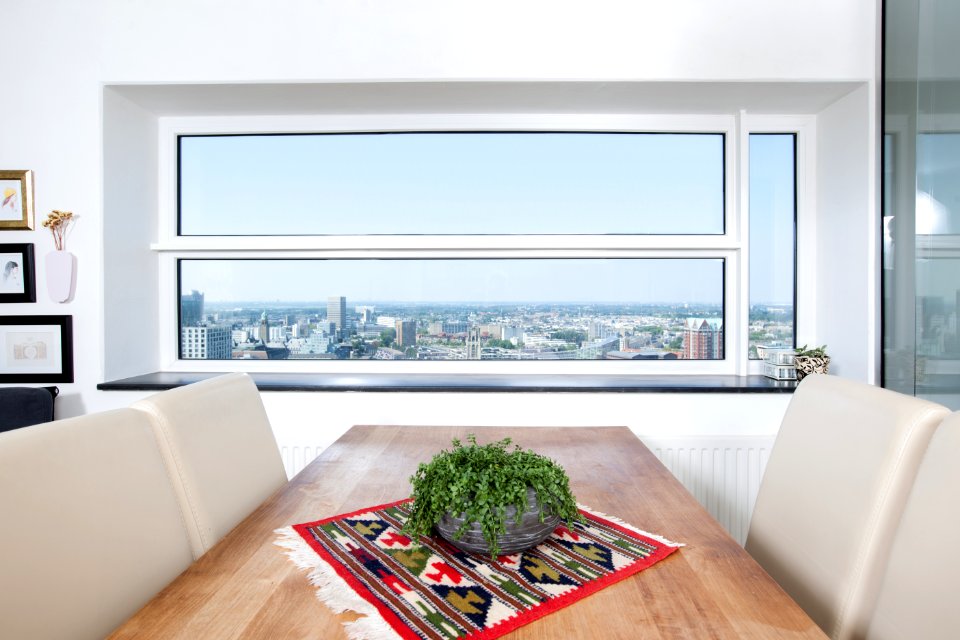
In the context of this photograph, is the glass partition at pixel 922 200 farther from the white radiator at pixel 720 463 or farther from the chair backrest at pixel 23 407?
the chair backrest at pixel 23 407

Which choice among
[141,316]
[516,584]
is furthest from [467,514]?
[141,316]

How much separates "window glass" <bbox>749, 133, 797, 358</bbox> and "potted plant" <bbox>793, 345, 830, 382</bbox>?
0.26 m

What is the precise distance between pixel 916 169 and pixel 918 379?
0.74 metres

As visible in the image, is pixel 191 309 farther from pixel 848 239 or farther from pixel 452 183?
pixel 848 239

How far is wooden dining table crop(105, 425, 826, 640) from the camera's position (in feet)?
2.55

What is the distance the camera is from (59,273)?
2.38 metres

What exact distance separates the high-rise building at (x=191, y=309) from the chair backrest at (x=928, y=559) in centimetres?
281

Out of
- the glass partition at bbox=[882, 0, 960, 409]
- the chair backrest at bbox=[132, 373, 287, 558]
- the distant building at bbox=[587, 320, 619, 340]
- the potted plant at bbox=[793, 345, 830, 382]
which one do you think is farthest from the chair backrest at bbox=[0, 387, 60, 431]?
the glass partition at bbox=[882, 0, 960, 409]

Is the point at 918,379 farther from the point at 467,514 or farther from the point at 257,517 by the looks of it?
the point at 257,517

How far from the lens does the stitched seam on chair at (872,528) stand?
953 millimetres

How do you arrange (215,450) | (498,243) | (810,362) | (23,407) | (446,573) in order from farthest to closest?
(498,243)
(810,362)
(23,407)
(215,450)
(446,573)

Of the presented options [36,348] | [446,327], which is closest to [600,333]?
[446,327]

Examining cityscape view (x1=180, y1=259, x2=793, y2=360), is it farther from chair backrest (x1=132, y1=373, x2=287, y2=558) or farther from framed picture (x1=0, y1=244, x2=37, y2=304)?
chair backrest (x1=132, y1=373, x2=287, y2=558)

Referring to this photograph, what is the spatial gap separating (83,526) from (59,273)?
1.93 metres
